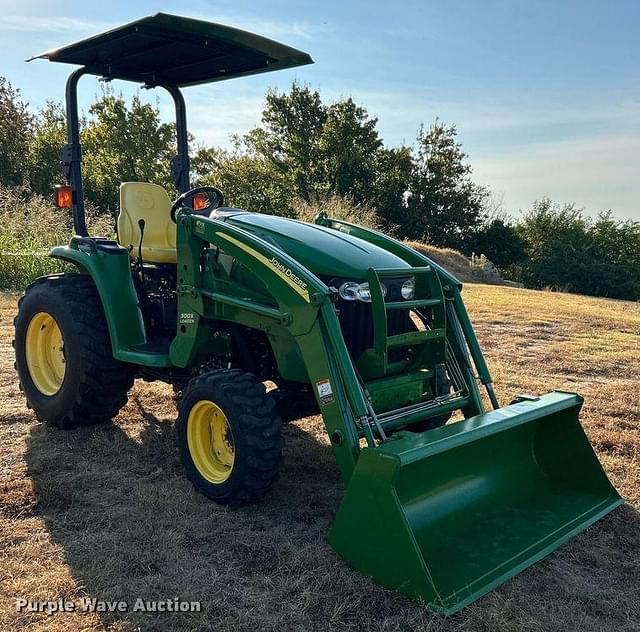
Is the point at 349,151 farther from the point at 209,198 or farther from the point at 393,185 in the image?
the point at 209,198

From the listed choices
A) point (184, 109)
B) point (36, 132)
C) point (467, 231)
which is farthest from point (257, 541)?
point (467, 231)

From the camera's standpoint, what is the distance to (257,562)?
268cm

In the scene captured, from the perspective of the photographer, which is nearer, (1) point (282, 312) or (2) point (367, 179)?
(1) point (282, 312)

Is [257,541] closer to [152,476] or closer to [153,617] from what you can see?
[153,617]

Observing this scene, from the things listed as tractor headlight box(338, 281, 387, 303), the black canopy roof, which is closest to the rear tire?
the black canopy roof

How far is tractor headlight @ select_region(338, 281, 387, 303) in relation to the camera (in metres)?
3.18

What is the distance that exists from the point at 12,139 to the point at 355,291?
82.4 feet

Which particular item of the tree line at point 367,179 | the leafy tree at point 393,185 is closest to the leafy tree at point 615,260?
the tree line at point 367,179

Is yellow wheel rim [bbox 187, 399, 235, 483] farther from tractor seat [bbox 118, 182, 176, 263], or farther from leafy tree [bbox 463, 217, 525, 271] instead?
leafy tree [bbox 463, 217, 525, 271]

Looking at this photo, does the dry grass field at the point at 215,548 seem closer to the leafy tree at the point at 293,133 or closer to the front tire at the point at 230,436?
the front tire at the point at 230,436

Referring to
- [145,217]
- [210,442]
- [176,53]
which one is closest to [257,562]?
[210,442]

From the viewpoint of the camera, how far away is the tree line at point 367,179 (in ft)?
90.6

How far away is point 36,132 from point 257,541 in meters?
28.3

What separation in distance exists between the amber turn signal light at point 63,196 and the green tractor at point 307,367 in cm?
2
